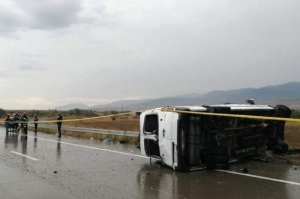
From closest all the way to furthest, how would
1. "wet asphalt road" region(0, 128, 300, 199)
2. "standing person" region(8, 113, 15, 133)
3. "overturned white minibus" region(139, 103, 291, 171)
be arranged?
"wet asphalt road" region(0, 128, 300, 199) → "overturned white minibus" region(139, 103, 291, 171) → "standing person" region(8, 113, 15, 133)

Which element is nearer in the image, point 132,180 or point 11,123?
point 132,180

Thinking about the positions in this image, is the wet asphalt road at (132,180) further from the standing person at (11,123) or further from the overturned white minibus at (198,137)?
the standing person at (11,123)

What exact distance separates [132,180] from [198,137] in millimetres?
1840

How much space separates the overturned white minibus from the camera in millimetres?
7754

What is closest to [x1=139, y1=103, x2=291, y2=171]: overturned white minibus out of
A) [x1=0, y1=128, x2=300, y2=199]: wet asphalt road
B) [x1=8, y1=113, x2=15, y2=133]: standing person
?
[x1=0, y1=128, x2=300, y2=199]: wet asphalt road

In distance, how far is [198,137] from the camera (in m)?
7.80

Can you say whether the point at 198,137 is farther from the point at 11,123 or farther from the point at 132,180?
the point at 11,123

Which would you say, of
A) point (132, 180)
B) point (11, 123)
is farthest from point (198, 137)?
point (11, 123)

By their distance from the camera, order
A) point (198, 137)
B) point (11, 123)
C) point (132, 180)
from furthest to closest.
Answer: point (11, 123) → point (198, 137) → point (132, 180)

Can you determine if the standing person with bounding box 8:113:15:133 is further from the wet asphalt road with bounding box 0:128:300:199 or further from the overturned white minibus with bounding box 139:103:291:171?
the overturned white minibus with bounding box 139:103:291:171

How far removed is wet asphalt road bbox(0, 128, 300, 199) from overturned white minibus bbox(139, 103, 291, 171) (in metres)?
0.33

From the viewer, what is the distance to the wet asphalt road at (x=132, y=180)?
6.01 meters

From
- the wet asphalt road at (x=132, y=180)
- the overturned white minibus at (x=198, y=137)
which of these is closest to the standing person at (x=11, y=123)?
the wet asphalt road at (x=132, y=180)

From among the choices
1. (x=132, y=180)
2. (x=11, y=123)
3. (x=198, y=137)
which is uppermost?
(x=198, y=137)
